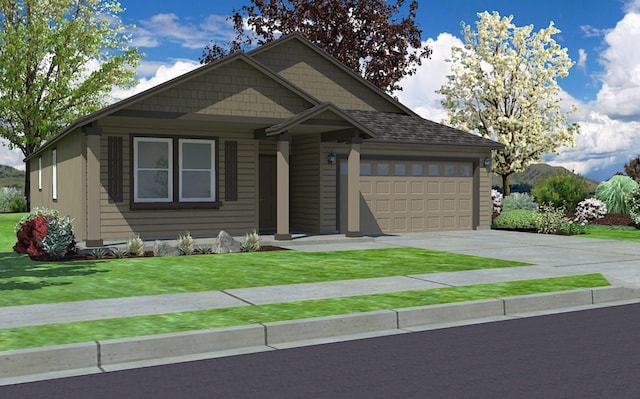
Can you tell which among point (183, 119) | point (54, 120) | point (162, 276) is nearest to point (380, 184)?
point (183, 119)

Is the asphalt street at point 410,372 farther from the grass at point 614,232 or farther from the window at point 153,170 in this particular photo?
the grass at point 614,232

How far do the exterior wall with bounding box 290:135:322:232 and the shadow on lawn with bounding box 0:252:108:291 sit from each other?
8.61m

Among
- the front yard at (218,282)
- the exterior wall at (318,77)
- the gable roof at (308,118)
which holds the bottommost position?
the front yard at (218,282)

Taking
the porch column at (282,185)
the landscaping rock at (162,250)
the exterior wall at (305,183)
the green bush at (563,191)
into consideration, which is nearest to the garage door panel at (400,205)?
the exterior wall at (305,183)

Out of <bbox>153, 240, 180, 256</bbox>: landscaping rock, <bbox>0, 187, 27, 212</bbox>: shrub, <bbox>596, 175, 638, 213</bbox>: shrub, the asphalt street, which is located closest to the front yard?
<bbox>153, 240, 180, 256</bbox>: landscaping rock

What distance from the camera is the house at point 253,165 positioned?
59.7 ft

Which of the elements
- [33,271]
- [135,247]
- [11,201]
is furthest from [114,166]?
[11,201]

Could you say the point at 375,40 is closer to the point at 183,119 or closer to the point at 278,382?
the point at 183,119

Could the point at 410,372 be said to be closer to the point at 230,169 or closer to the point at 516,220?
the point at 230,169

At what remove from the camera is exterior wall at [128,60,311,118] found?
17766 millimetres

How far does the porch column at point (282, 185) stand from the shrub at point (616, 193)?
61.1 feet

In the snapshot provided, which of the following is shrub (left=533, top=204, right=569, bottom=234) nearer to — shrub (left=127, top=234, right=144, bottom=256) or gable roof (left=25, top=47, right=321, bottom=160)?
gable roof (left=25, top=47, right=321, bottom=160)

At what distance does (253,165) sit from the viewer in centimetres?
2062

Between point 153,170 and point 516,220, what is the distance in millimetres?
12721
